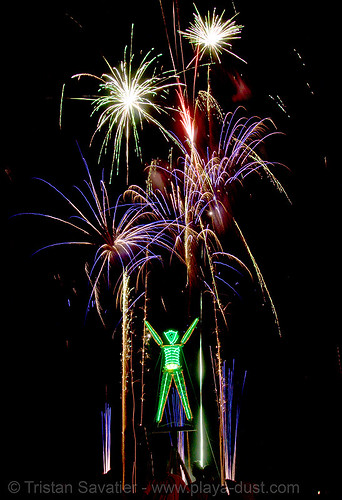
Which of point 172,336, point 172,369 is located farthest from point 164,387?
point 172,336

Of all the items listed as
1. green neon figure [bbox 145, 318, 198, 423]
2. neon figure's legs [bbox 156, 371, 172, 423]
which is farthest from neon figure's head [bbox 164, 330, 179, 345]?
neon figure's legs [bbox 156, 371, 172, 423]

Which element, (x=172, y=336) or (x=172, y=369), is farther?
(x=172, y=336)

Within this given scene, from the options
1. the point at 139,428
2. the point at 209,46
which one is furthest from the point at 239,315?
the point at 209,46

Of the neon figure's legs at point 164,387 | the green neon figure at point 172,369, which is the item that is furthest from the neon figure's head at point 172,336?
the neon figure's legs at point 164,387

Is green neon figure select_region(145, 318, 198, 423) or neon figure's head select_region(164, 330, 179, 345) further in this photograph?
neon figure's head select_region(164, 330, 179, 345)

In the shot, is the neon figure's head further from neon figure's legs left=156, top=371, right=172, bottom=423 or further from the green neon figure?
neon figure's legs left=156, top=371, right=172, bottom=423

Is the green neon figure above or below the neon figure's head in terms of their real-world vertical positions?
below

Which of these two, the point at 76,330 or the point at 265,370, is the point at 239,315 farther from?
the point at 76,330

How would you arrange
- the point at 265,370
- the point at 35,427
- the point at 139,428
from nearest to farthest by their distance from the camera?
the point at 139,428
the point at 35,427
the point at 265,370

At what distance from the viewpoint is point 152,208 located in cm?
970

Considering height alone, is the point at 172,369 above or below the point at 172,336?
below

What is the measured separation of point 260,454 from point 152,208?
722cm

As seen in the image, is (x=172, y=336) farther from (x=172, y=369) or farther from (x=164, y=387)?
(x=164, y=387)

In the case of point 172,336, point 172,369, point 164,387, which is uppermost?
point 172,336
